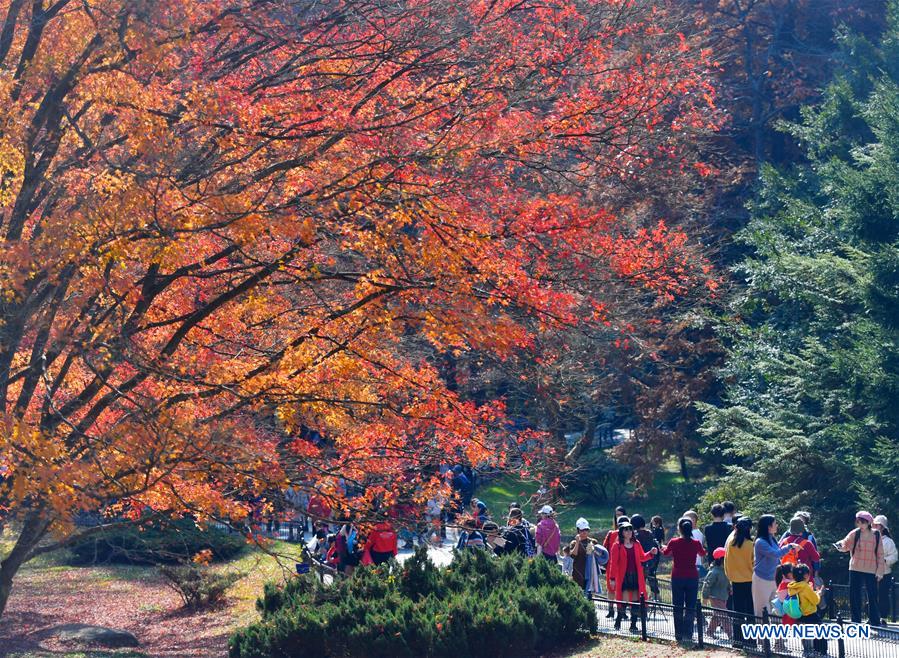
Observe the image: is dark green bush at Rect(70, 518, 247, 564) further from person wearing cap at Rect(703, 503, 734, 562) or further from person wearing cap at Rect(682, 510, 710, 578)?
person wearing cap at Rect(703, 503, 734, 562)

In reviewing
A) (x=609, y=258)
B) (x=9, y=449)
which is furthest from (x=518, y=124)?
(x=9, y=449)

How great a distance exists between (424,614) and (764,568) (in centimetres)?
421

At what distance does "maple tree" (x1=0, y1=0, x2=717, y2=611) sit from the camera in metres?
10.0

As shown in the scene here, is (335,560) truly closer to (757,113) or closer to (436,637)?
(436,637)

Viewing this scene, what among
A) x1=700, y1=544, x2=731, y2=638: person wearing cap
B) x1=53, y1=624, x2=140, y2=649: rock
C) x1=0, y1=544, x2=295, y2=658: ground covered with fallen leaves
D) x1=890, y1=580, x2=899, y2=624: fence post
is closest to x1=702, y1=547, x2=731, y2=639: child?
x1=700, y1=544, x2=731, y2=638: person wearing cap

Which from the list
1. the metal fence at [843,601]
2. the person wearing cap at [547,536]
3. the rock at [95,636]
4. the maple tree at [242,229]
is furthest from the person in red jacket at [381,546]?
the rock at [95,636]

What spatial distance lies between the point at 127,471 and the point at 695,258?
59.0 ft

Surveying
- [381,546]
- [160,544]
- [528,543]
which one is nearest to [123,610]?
[160,544]

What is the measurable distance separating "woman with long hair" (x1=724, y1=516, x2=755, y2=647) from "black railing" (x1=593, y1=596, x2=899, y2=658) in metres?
0.34

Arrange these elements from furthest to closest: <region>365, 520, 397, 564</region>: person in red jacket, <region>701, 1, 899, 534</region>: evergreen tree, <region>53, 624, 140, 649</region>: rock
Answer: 1. <region>701, 1, 899, 534</region>: evergreen tree
2. <region>53, 624, 140, 649</region>: rock
3. <region>365, 520, 397, 564</region>: person in red jacket

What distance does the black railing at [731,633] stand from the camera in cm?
1063

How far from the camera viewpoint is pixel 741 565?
39.9ft

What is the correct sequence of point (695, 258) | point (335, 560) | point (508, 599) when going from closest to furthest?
point (508, 599) → point (335, 560) → point (695, 258)

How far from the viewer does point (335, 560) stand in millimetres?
16469
